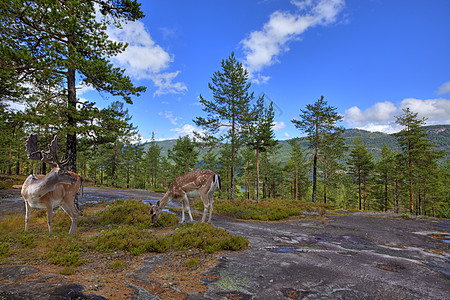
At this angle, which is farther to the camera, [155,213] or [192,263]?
[155,213]

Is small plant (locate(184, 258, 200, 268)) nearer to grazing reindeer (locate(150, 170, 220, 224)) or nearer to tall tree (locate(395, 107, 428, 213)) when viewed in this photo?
grazing reindeer (locate(150, 170, 220, 224))

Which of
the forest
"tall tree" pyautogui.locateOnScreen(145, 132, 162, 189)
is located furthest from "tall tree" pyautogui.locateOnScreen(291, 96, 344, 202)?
"tall tree" pyautogui.locateOnScreen(145, 132, 162, 189)

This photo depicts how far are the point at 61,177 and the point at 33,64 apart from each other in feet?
18.0

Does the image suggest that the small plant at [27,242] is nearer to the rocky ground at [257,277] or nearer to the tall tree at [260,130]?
the rocky ground at [257,277]

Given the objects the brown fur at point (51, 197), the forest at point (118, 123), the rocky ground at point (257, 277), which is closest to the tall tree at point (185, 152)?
the forest at point (118, 123)

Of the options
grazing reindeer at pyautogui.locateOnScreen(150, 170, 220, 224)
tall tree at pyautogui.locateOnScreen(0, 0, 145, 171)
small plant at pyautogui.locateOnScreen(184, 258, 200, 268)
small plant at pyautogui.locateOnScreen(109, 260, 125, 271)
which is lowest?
small plant at pyautogui.locateOnScreen(184, 258, 200, 268)

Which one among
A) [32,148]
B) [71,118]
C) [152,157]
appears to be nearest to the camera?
[32,148]

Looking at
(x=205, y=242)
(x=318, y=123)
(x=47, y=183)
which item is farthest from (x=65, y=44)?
(x=318, y=123)

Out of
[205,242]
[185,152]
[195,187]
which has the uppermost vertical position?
[185,152]

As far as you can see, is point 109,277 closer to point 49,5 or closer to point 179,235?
point 179,235

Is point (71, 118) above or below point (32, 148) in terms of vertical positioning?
above

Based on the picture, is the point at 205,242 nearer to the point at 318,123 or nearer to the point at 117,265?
the point at 117,265

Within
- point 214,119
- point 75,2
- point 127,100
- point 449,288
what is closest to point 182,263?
point 449,288

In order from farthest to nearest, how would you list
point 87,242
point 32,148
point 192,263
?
1. point 87,242
2. point 32,148
3. point 192,263
